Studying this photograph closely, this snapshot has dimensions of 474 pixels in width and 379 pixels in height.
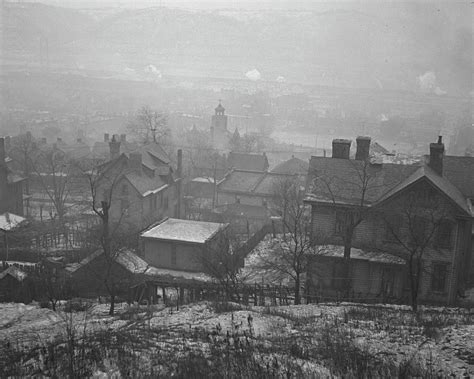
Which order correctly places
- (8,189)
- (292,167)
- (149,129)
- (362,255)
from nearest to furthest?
(362,255) → (8,189) → (292,167) → (149,129)

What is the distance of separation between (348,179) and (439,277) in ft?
19.4

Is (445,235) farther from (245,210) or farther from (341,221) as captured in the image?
(245,210)

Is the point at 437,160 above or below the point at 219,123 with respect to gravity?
below

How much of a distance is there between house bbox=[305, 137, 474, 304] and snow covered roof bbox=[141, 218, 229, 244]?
7141mm

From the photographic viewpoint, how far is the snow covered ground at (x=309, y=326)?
33.9ft

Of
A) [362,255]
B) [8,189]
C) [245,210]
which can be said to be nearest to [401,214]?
[362,255]

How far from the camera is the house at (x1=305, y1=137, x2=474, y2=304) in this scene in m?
21.7

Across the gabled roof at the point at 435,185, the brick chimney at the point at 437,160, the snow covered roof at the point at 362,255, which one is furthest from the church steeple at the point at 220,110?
the snow covered roof at the point at 362,255

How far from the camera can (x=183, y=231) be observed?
28766mm

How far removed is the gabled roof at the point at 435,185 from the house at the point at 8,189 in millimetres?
27157

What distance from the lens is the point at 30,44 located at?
481ft

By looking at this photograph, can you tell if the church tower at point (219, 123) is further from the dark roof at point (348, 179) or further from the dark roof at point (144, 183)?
the dark roof at point (348, 179)

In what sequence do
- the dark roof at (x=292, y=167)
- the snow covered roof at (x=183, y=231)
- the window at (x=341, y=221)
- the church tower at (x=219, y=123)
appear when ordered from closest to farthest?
1. the window at (x=341, y=221)
2. the snow covered roof at (x=183, y=231)
3. the dark roof at (x=292, y=167)
4. the church tower at (x=219, y=123)

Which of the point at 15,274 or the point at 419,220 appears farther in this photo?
the point at 419,220
